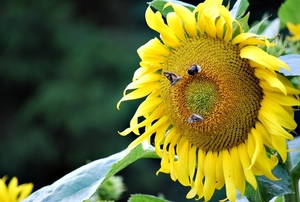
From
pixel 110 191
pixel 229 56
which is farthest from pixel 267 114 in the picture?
pixel 110 191

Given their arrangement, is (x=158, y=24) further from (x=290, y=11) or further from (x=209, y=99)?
(x=290, y=11)

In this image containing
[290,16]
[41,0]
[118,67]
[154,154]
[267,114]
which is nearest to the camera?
[267,114]

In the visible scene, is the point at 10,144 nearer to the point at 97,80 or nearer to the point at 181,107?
the point at 97,80

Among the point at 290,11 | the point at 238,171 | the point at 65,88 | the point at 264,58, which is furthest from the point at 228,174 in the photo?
the point at 65,88

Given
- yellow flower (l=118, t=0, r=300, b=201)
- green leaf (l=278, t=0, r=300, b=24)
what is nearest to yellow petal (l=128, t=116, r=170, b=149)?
yellow flower (l=118, t=0, r=300, b=201)

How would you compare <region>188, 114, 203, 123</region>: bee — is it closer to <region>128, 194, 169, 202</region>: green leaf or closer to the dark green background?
<region>128, 194, 169, 202</region>: green leaf

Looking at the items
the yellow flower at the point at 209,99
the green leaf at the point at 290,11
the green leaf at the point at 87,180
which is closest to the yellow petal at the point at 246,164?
the yellow flower at the point at 209,99

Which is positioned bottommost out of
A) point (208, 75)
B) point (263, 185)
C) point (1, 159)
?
point (1, 159)
